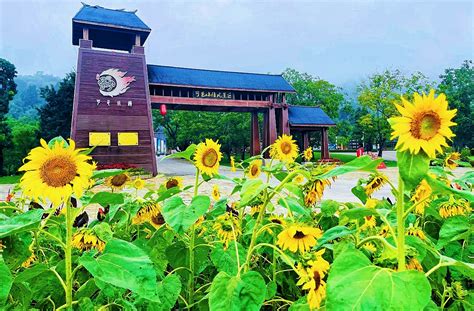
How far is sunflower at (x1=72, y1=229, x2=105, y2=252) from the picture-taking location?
0.95 metres

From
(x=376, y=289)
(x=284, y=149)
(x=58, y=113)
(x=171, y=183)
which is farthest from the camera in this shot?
(x=58, y=113)

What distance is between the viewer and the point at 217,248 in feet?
2.97

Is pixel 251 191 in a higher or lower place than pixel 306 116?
lower

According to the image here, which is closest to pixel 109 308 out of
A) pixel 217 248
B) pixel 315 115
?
pixel 217 248

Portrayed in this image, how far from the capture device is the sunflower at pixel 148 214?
3.89 ft

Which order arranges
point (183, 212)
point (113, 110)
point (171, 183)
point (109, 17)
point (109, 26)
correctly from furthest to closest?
point (109, 17) → point (109, 26) → point (113, 110) → point (171, 183) → point (183, 212)

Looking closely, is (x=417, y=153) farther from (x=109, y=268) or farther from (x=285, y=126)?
(x=285, y=126)

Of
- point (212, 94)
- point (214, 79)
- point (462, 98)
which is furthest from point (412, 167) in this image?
point (462, 98)

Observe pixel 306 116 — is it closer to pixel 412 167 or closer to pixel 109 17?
pixel 109 17

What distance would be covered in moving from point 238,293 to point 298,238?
0.16 m

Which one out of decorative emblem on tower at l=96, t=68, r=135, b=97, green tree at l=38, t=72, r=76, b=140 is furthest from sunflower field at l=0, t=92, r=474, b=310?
green tree at l=38, t=72, r=76, b=140

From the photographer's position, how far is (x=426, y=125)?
586 millimetres

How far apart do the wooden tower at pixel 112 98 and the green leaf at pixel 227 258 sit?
1140 cm

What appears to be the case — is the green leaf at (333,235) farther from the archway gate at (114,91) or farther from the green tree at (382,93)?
the green tree at (382,93)
